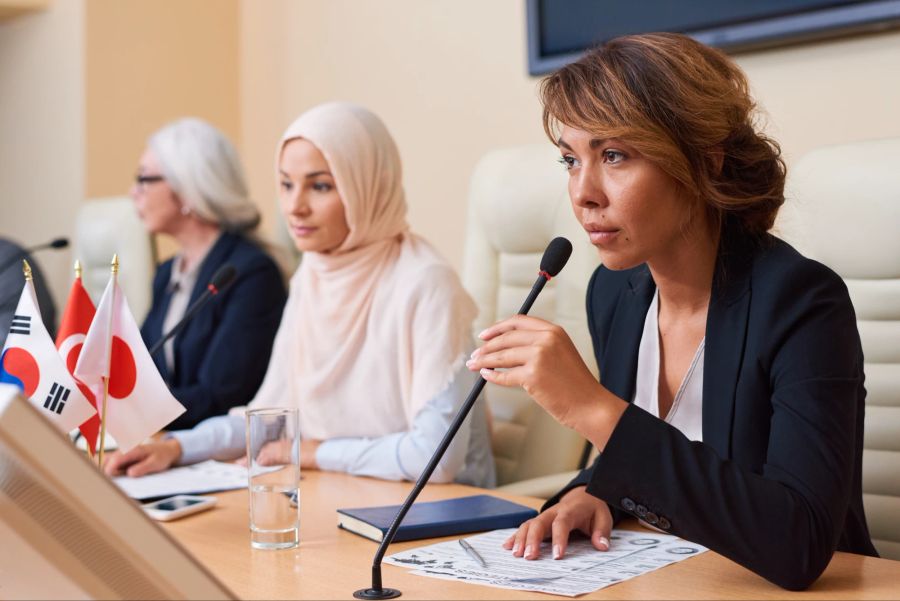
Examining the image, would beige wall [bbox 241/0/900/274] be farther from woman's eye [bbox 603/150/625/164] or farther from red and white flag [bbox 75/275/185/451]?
red and white flag [bbox 75/275/185/451]

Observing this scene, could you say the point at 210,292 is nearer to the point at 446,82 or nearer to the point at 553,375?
the point at 553,375

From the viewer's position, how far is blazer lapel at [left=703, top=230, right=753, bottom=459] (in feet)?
4.50

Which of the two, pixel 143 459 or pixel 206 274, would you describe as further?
pixel 206 274

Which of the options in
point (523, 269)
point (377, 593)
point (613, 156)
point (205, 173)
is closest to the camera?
point (377, 593)

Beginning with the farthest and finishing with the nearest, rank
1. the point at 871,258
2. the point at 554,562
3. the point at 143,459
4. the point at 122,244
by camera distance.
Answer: the point at 122,244 → the point at 143,459 → the point at 871,258 → the point at 554,562

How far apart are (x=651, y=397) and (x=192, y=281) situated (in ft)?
6.61

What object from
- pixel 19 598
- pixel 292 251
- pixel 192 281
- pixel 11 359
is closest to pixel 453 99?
pixel 292 251

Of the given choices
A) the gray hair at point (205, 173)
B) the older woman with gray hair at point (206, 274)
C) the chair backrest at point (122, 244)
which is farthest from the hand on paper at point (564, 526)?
the chair backrest at point (122, 244)

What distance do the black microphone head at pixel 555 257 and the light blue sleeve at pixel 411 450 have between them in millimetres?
616

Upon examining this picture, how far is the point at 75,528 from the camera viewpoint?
35.0 inches

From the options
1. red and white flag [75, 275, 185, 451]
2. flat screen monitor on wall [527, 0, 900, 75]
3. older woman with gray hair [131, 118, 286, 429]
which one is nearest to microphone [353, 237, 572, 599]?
red and white flag [75, 275, 185, 451]

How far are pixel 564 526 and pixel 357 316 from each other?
985mm

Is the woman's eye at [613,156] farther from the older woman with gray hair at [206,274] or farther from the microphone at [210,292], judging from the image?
the older woman with gray hair at [206,274]

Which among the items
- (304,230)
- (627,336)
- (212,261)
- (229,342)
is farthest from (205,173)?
(627,336)
